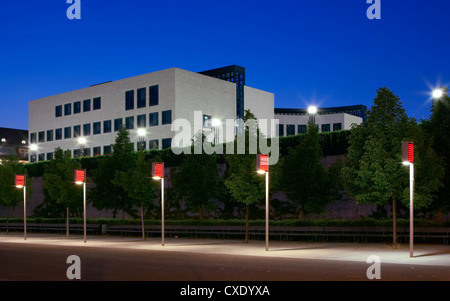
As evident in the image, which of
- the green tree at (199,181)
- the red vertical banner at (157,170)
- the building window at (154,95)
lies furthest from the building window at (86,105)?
the red vertical banner at (157,170)

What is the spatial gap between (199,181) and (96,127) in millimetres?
33776

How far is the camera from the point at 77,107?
72.6m

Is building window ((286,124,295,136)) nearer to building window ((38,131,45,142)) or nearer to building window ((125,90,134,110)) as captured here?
building window ((125,90,134,110))

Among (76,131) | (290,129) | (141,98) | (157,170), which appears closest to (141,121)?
(141,98)

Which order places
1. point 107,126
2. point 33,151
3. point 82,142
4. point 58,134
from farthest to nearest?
point 33,151 → point 58,134 → point 107,126 → point 82,142

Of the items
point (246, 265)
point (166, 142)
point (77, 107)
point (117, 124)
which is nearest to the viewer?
point (246, 265)

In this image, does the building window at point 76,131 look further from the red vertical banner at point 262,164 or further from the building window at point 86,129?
the red vertical banner at point 262,164

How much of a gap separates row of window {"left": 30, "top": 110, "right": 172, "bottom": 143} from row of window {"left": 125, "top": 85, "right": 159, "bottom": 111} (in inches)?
45.5

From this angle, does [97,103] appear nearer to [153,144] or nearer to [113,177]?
[153,144]

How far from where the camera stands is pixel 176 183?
39.7 m

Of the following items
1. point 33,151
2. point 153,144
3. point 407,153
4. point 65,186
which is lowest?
point 65,186

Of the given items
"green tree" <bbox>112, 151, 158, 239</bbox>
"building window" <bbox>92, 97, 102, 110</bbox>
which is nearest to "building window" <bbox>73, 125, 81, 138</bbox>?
"building window" <bbox>92, 97, 102, 110</bbox>

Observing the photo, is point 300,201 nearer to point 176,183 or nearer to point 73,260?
point 176,183

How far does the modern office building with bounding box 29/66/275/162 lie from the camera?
61312 mm
